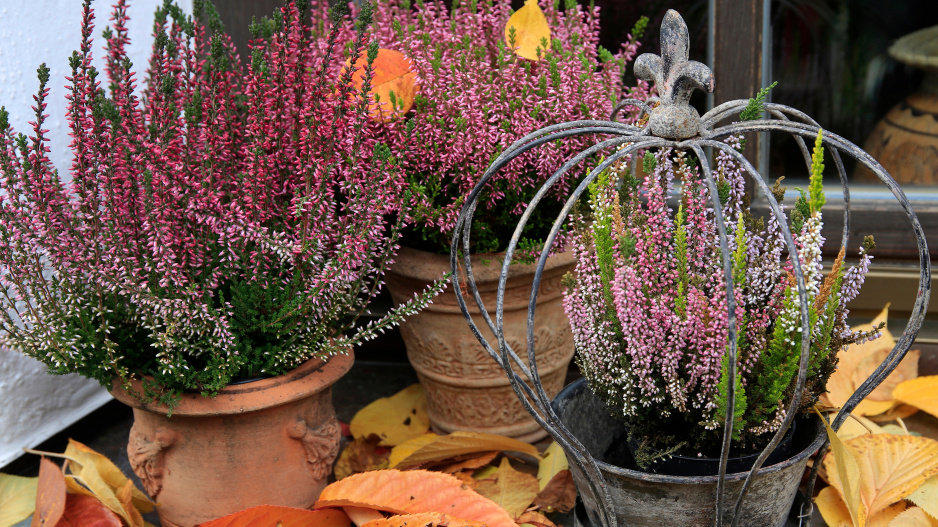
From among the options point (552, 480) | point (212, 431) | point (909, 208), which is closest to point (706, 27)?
point (909, 208)

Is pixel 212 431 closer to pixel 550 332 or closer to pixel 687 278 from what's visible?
pixel 550 332

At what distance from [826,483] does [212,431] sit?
1308mm

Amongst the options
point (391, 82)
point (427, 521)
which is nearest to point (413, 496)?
point (427, 521)

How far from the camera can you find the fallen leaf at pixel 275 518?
140 centimetres

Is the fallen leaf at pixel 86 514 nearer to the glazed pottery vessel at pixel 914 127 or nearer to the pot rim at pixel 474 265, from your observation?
the pot rim at pixel 474 265

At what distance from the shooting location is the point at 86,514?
5.04ft

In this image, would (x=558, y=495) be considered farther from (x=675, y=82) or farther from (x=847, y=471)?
(x=675, y=82)

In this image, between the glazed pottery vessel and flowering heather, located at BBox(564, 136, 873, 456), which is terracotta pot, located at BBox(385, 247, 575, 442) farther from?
the glazed pottery vessel

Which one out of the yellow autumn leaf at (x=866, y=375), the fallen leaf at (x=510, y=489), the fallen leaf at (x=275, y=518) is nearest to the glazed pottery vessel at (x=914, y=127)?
the yellow autumn leaf at (x=866, y=375)

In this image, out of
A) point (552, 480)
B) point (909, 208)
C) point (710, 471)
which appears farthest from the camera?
point (552, 480)

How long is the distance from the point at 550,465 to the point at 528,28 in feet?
3.16

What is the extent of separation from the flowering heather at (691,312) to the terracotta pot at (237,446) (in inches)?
22.9

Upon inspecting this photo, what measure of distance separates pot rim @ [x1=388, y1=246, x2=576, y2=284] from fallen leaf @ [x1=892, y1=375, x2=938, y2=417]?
34.8 inches

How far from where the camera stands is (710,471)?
1276mm
